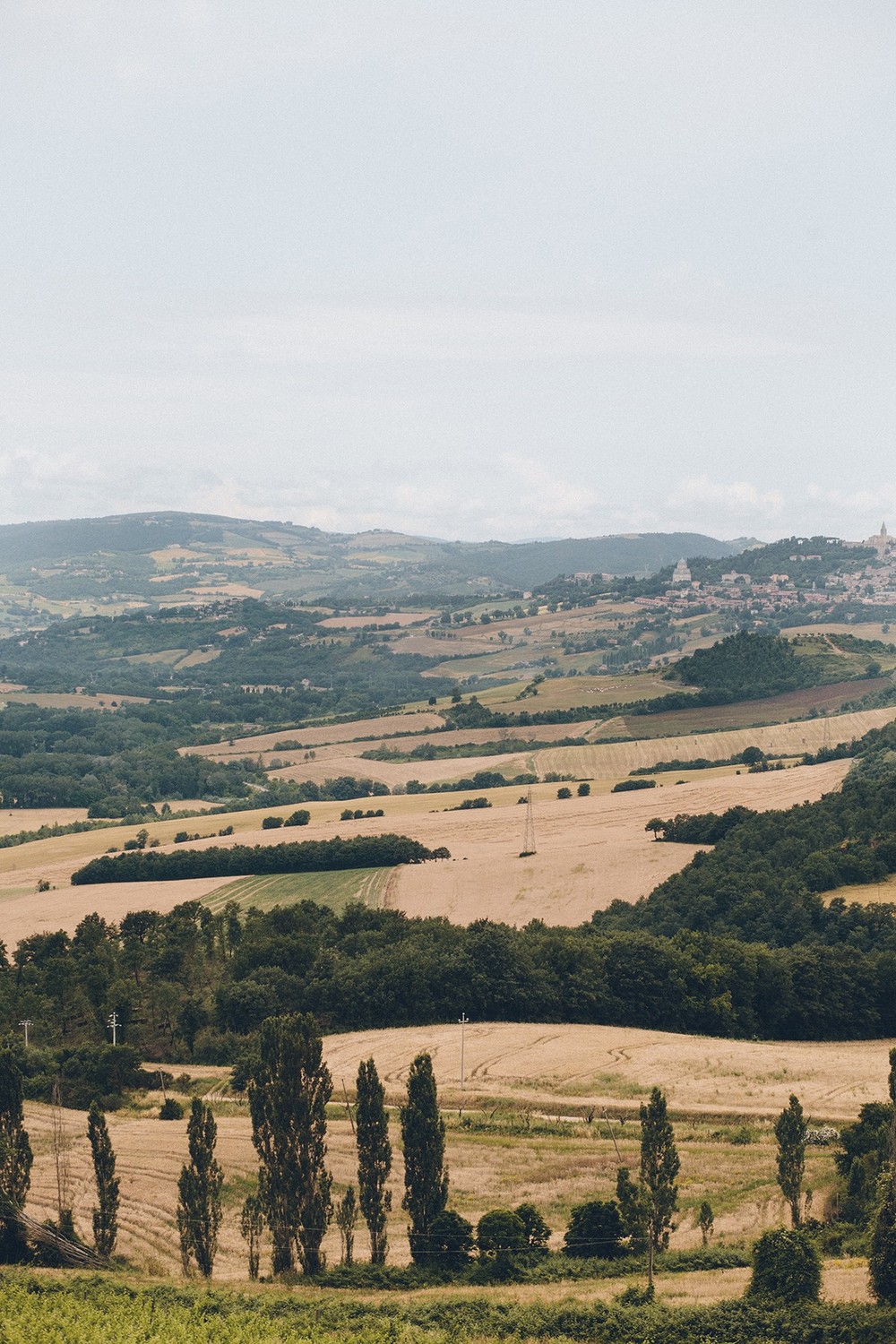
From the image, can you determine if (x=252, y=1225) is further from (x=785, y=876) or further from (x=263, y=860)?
(x=263, y=860)

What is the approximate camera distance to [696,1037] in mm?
75625

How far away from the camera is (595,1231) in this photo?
5081 centimetres

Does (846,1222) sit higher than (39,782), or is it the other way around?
(39,782)

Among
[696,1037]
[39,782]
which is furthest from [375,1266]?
[39,782]

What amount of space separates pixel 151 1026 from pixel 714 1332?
4477 cm

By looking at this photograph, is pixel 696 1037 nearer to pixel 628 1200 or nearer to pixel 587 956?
pixel 587 956

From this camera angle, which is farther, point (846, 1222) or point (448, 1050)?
point (448, 1050)

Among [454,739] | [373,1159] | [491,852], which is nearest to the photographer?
[373,1159]

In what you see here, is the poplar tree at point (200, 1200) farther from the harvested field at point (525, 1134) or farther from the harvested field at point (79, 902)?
the harvested field at point (79, 902)

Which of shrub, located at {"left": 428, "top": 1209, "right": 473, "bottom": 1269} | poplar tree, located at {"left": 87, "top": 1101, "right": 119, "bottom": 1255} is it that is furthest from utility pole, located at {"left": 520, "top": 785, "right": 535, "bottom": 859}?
poplar tree, located at {"left": 87, "top": 1101, "right": 119, "bottom": 1255}

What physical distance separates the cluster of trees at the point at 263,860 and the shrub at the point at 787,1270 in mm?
75304

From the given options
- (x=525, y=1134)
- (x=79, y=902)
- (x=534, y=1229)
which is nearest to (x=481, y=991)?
(x=525, y=1134)

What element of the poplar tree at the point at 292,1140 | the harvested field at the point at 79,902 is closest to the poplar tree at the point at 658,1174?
the poplar tree at the point at 292,1140

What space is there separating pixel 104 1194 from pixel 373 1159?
10214 mm
